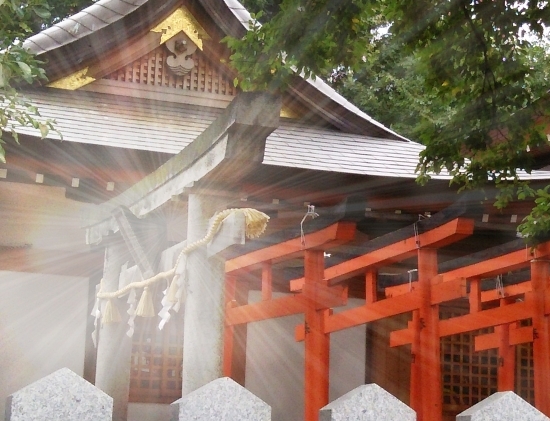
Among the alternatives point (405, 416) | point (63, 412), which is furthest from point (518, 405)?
point (63, 412)

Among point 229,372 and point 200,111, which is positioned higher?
point 200,111

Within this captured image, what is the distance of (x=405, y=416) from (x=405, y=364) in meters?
6.41

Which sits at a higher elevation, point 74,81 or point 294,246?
point 74,81

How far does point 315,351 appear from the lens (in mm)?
6859

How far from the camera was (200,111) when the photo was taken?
793 cm

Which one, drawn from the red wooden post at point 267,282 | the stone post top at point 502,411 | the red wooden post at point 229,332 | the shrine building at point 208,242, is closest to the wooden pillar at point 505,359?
the shrine building at point 208,242

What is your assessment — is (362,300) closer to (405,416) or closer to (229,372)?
(229,372)

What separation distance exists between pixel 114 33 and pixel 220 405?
560cm

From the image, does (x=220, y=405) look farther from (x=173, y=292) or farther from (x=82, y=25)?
(x=82, y=25)

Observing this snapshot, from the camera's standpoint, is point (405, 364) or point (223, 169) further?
point (405, 364)

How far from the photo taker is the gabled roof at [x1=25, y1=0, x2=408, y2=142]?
753 cm

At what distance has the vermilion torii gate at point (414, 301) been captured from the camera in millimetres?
6438

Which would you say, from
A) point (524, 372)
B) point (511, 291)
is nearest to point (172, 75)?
point (511, 291)

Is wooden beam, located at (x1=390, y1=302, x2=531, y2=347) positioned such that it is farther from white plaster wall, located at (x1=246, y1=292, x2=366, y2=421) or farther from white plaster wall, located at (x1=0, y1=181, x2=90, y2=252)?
white plaster wall, located at (x1=0, y1=181, x2=90, y2=252)
